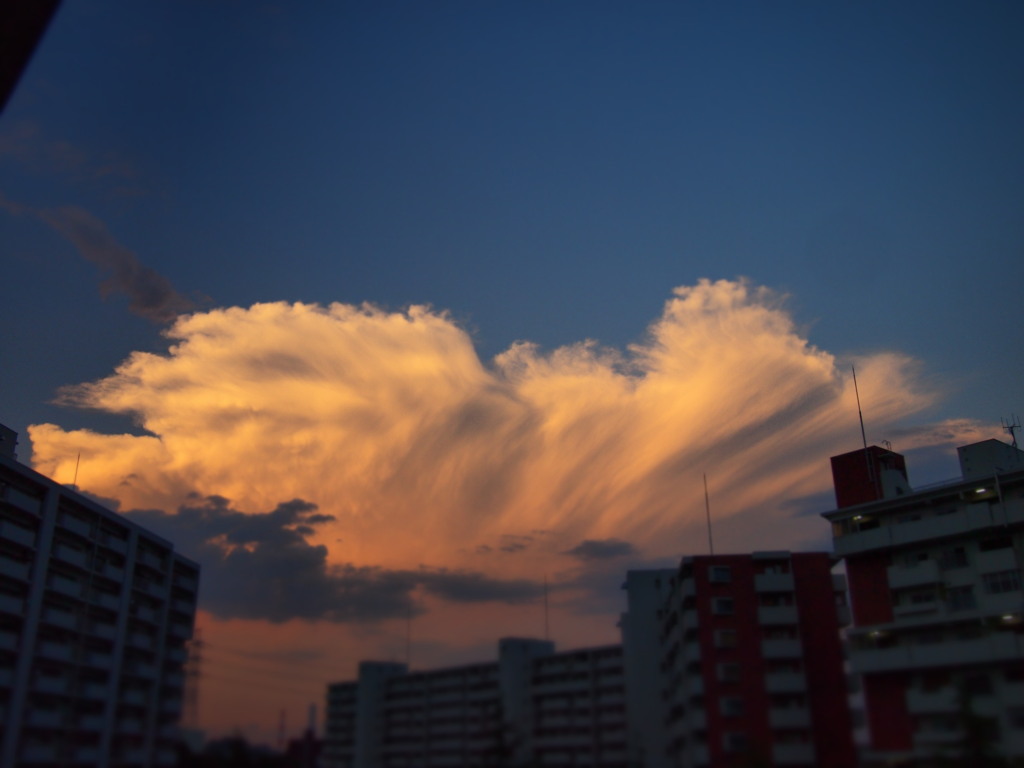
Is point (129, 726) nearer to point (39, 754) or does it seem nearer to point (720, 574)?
point (39, 754)

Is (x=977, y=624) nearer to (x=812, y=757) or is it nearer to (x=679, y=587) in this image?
(x=812, y=757)

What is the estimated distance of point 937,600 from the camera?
44.0m

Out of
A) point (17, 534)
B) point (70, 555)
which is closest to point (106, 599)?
point (70, 555)

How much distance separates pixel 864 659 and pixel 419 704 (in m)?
27.7

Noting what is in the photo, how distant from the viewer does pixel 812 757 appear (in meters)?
39.8

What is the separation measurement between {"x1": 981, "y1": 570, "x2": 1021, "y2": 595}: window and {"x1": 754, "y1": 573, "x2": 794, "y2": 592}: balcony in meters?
9.06

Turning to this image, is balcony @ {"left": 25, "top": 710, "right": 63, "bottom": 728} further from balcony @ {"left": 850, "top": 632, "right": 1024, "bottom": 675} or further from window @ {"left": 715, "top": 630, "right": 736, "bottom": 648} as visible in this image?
balcony @ {"left": 850, "top": 632, "right": 1024, "bottom": 675}

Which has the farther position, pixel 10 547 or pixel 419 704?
pixel 419 704

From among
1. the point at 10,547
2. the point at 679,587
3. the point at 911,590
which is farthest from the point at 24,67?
the point at 911,590

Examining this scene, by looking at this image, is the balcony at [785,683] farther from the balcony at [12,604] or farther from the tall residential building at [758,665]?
the balcony at [12,604]

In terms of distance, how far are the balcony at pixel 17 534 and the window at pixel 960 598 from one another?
47.6m

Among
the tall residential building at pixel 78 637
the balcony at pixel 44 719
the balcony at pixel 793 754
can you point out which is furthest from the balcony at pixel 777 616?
the balcony at pixel 44 719

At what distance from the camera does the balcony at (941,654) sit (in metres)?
38.5

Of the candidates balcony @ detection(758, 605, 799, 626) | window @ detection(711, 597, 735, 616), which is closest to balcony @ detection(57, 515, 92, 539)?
window @ detection(711, 597, 735, 616)
